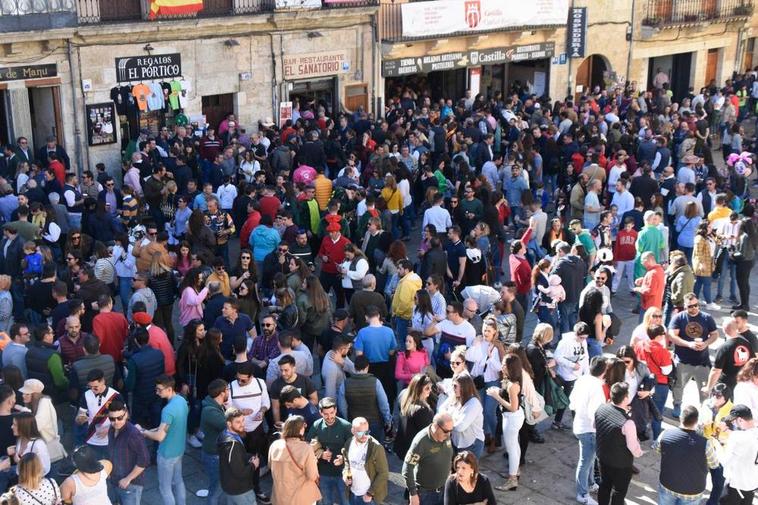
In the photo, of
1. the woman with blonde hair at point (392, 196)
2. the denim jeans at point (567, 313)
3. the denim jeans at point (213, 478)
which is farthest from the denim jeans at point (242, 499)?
the woman with blonde hair at point (392, 196)

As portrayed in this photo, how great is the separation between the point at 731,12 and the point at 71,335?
28906 millimetres

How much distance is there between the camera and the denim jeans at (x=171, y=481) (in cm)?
852

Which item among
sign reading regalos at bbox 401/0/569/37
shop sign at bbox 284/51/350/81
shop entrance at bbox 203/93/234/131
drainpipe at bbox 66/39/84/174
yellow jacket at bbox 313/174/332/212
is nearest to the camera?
yellow jacket at bbox 313/174/332/212

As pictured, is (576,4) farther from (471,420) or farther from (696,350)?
(471,420)

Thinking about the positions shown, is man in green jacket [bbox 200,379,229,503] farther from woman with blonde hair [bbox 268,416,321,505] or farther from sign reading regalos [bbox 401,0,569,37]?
sign reading regalos [bbox 401,0,569,37]

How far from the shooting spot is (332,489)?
8.55 meters

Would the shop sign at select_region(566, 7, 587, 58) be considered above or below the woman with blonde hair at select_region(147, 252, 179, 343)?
above

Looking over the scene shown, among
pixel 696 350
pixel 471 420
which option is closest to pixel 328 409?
pixel 471 420

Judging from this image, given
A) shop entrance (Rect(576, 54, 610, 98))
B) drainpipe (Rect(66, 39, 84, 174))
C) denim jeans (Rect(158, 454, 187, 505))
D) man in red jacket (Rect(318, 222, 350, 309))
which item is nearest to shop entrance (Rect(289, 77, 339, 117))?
drainpipe (Rect(66, 39, 84, 174))

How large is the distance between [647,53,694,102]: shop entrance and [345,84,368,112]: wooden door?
12726 mm

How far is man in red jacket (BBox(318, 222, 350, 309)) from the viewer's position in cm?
1284

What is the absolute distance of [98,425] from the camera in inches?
336

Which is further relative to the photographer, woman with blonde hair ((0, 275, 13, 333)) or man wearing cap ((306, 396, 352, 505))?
woman with blonde hair ((0, 275, 13, 333))

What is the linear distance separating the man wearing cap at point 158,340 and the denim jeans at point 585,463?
4.09 metres
